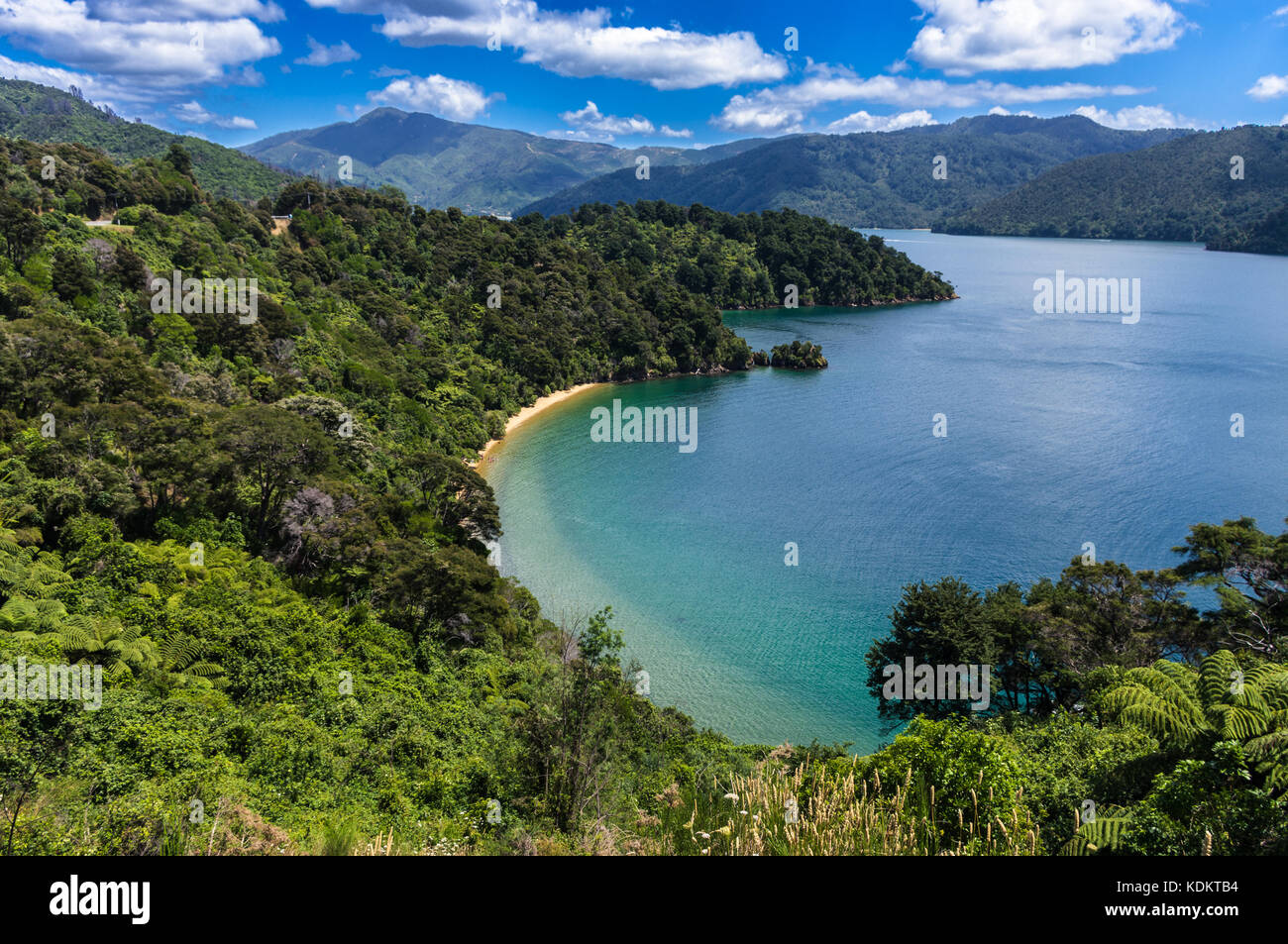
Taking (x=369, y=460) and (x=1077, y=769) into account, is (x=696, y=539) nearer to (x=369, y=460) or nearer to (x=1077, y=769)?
(x=369, y=460)

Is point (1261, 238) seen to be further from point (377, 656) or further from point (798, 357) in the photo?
point (377, 656)

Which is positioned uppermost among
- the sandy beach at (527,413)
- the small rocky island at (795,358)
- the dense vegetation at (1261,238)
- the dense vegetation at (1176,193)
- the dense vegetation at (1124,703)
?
the dense vegetation at (1176,193)

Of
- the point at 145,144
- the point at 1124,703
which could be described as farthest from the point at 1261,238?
the point at 145,144

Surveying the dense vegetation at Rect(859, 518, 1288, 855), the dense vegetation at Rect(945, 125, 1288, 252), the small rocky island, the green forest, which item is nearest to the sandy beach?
the green forest

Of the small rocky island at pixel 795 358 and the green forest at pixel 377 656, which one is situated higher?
the small rocky island at pixel 795 358

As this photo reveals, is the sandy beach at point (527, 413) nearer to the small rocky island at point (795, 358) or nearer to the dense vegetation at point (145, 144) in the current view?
the small rocky island at point (795, 358)

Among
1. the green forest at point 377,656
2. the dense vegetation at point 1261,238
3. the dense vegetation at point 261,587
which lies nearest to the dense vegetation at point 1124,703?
the green forest at point 377,656
